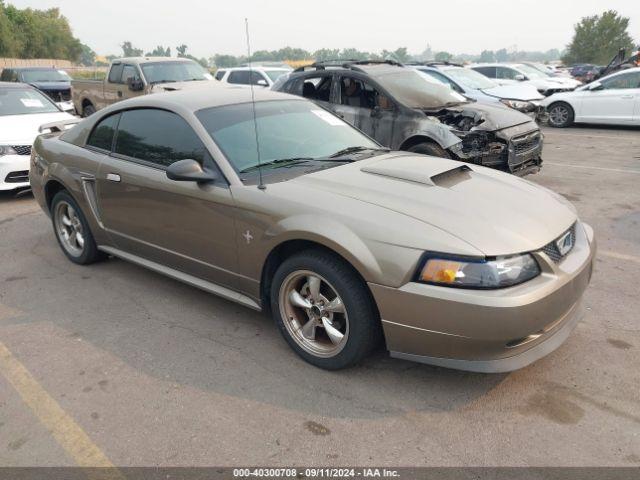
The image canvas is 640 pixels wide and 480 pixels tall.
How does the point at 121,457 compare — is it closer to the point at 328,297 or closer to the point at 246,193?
the point at 328,297

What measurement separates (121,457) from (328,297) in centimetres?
136

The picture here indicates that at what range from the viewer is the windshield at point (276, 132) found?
142 inches

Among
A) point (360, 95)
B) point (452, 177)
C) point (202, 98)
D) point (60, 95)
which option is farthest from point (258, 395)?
point (60, 95)

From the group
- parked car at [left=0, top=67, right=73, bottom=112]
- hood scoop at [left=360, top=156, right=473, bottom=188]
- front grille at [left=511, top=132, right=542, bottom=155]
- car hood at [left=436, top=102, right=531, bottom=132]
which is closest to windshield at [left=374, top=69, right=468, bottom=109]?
car hood at [left=436, top=102, right=531, bottom=132]

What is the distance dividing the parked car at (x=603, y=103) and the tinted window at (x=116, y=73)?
34.6 feet

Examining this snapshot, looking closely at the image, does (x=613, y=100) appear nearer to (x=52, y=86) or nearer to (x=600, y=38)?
(x=52, y=86)

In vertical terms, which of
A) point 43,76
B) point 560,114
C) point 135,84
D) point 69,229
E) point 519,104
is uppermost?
point 43,76

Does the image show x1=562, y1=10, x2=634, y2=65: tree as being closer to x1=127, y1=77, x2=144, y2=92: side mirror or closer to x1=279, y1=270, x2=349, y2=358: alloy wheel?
x1=127, y1=77, x2=144, y2=92: side mirror

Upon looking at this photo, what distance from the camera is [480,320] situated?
257 cm

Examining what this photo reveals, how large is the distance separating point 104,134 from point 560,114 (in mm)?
12836

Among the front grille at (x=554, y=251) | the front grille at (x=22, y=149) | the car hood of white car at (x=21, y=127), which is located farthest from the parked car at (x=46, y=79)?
the front grille at (x=554, y=251)

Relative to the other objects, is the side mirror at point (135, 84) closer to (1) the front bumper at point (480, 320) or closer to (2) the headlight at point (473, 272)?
(1) the front bumper at point (480, 320)

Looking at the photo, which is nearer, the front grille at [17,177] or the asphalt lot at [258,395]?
the asphalt lot at [258,395]

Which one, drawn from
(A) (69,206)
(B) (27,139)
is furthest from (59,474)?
(B) (27,139)
